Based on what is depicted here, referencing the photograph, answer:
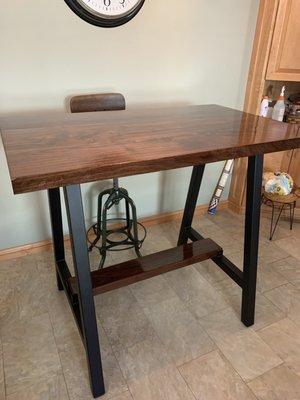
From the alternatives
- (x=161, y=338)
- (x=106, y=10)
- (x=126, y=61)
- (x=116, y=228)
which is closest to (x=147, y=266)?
(x=161, y=338)

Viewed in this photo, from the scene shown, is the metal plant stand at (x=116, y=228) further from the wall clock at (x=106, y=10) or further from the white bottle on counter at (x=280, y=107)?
the white bottle on counter at (x=280, y=107)

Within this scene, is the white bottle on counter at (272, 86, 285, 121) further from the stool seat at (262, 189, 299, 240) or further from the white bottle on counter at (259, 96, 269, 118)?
the stool seat at (262, 189, 299, 240)

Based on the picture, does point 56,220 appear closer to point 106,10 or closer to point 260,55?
point 106,10

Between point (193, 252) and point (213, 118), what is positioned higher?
point (213, 118)

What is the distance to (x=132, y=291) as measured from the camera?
1.80m

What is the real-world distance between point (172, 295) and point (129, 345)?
0.41 meters

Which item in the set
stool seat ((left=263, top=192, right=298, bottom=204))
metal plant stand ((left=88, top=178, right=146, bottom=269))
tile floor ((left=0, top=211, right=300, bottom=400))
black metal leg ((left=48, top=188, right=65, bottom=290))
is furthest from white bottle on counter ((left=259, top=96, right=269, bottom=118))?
black metal leg ((left=48, top=188, right=65, bottom=290))

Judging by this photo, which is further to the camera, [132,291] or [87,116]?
[132,291]

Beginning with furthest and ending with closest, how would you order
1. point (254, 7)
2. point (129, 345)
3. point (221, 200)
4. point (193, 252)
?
point (221, 200) → point (254, 7) → point (193, 252) → point (129, 345)

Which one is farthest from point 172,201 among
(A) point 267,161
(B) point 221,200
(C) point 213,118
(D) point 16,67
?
(D) point 16,67

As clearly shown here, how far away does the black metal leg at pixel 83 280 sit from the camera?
3.08 feet

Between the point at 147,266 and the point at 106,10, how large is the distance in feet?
4.54

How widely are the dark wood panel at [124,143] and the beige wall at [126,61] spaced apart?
46 centimetres

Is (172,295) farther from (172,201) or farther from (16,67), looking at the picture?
(16,67)
